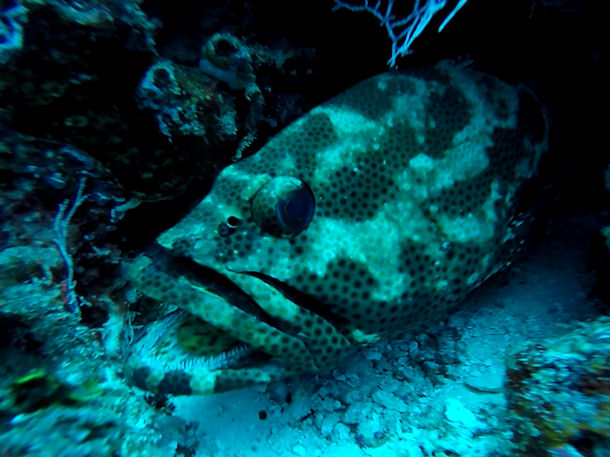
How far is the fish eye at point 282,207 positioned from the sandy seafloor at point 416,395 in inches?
48.6

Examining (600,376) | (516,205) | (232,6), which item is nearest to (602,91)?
(516,205)

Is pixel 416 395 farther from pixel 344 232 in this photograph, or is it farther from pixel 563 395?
pixel 344 232

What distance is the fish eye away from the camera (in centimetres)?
231

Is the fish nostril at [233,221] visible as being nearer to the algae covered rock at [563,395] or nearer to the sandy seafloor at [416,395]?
the sandy seafloor at [416,395]

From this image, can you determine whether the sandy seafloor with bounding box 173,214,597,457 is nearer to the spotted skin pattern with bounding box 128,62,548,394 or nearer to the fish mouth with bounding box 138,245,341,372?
the spotted skin pattern with bounding box 128,62,548,394

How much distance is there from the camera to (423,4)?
2.72 metres

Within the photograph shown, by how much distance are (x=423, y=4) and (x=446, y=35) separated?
15.8 inches

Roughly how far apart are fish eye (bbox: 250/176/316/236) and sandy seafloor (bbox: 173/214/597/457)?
1234mm

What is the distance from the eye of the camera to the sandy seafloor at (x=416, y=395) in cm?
245

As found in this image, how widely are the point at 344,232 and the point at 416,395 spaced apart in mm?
1271

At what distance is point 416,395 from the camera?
2744 millimetres

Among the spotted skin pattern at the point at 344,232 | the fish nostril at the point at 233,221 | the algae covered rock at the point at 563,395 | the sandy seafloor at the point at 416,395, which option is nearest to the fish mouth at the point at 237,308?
the spotted skin pattern at the point at 344,232

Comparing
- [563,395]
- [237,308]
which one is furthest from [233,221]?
[563,395]

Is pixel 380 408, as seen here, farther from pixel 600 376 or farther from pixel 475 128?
pixel 475 128
